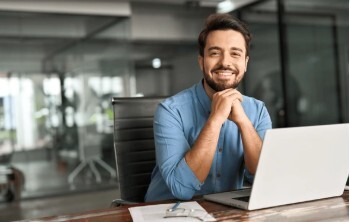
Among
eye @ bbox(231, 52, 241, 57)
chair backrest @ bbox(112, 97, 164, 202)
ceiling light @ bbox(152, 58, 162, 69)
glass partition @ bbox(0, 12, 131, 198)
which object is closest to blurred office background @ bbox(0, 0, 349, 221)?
glass partition @ bbox(0, 12, 131, 198)

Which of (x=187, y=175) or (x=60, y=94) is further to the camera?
(x=60, y=94)

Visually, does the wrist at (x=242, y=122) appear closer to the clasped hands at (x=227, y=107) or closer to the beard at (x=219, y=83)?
the clasped hands at (x=227, y=107)

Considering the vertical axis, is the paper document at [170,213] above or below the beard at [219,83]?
below

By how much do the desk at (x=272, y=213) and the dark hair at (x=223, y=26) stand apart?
67 centimetres

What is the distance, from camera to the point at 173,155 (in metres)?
1.51

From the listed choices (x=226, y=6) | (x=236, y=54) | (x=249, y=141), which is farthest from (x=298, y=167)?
(x=226, y=6)

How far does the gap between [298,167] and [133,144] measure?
108 centimetres

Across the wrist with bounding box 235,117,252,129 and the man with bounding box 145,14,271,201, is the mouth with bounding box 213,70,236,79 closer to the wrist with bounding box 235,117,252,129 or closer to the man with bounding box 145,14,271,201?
the man with bounding box 145,14,271,201

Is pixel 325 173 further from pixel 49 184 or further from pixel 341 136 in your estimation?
pixel 49 184

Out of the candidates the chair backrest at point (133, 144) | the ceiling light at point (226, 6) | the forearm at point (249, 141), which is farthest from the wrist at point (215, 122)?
the ceiling light at point (226, 6)

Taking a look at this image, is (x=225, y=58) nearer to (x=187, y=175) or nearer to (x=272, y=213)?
(x=187, y=175)

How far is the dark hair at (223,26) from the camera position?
164cm

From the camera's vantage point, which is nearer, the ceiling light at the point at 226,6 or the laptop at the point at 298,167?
the laptop at the point at 298,167

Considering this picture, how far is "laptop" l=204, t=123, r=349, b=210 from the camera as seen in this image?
118 cm
